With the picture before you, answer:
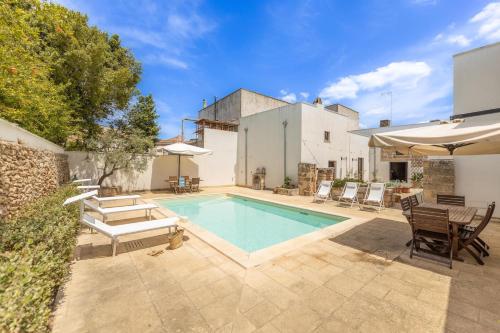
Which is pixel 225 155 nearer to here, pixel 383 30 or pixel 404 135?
pixel 383 30

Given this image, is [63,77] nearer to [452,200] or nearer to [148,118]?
[148,118]

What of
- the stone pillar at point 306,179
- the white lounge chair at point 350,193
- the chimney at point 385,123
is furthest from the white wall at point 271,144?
the chimney at point 385,123

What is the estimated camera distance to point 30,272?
6.21 feet

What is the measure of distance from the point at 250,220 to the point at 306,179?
213 inches

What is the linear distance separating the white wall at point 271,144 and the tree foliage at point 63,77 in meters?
8.18

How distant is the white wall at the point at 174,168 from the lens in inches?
463

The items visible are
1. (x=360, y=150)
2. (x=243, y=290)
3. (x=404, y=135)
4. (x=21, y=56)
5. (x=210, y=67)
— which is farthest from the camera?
(x=360, y=150)

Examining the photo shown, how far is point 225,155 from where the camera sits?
→ 54.5 feet

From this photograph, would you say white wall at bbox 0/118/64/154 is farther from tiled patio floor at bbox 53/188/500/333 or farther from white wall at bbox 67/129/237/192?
white wall at bbox 67/129/237/192

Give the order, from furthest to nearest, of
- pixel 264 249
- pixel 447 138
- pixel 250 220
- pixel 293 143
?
pixel 293 143
pixel 250 220
pixel 264 249
pixel 447 138

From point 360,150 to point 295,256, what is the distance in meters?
17.6

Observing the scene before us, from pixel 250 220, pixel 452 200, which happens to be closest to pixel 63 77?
pixel 250 220

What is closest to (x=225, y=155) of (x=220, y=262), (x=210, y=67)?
(x=210, y=67)

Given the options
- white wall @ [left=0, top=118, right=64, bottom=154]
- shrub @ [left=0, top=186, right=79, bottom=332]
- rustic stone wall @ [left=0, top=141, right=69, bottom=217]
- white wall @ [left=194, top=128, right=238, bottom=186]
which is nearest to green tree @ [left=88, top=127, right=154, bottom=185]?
rustic stone wall @ [left=0, top=141, right=69, bottom=217]
